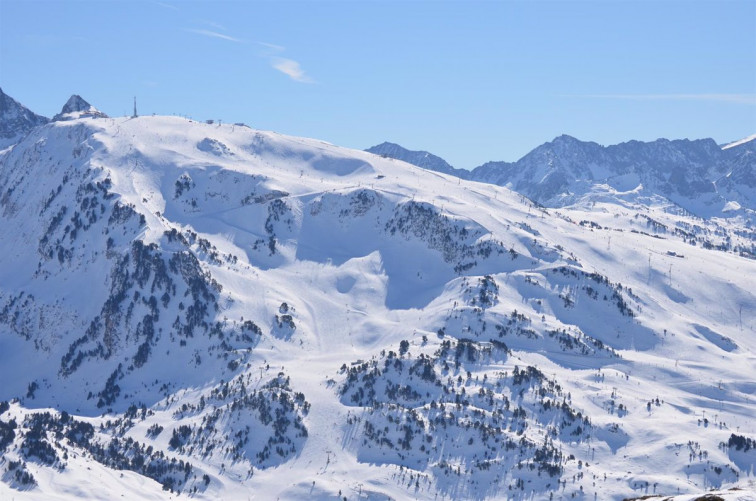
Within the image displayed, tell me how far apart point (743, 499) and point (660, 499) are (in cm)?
1143

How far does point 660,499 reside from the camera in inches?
4690

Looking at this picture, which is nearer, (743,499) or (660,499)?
(743,499)

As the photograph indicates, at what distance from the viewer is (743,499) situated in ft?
363
